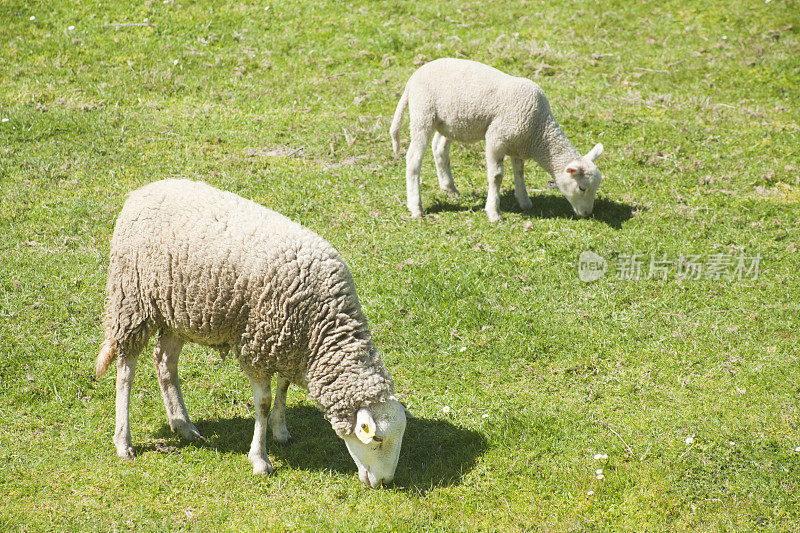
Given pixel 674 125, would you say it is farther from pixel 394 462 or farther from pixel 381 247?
pixel 394 462

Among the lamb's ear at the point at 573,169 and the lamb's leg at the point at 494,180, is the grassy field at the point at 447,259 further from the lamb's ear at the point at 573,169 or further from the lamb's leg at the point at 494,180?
the lamb's ear at the point at 573,169

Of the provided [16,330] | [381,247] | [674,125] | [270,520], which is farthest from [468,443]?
[674,125]

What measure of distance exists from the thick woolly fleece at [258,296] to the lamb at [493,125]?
446 cm

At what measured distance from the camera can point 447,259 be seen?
8.91m

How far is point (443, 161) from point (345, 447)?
5314 mm

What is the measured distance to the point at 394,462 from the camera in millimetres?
5730

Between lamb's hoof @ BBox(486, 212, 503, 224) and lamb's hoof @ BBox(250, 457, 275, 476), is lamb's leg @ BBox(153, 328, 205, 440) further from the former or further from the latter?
lamb's hoof @ BBox(486, 212, 503, 224)

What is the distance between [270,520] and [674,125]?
939 cm

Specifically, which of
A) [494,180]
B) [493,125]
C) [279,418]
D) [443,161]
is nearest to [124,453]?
[279,418]

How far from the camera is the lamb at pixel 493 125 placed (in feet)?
31.9

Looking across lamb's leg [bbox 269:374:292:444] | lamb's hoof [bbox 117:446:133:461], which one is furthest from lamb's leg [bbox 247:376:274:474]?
lamb's hoof [bbox 117:446:133:461]

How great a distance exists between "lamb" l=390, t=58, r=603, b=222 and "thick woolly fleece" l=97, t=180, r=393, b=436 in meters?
4.46
